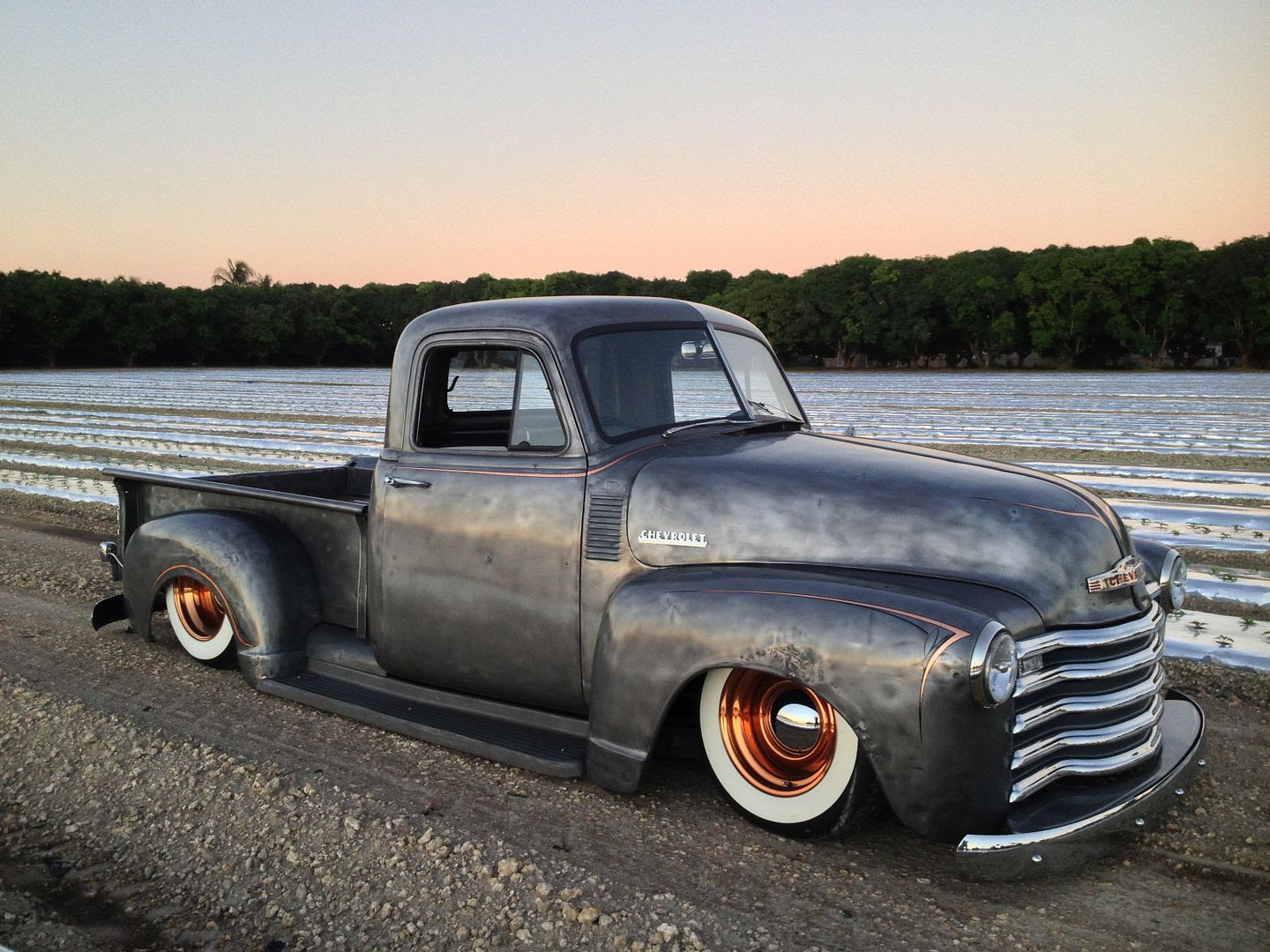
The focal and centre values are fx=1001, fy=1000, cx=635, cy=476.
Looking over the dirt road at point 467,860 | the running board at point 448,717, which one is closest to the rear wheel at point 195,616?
the dirt road at point 467,860

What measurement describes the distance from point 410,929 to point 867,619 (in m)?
1.75

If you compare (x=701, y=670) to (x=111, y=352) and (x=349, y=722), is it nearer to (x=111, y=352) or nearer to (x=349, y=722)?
(x=349, y=722)

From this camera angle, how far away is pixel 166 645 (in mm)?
6109

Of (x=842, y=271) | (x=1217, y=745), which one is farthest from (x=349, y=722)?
(x=842, y=271)

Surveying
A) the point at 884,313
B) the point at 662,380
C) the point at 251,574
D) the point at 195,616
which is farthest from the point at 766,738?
the point at 884,313

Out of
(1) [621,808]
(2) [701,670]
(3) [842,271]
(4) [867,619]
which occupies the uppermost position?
(3) [842,271]

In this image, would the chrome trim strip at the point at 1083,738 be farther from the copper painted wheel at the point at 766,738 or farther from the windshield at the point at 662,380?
the windshield at the point at 662,380

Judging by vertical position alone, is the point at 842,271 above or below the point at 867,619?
above

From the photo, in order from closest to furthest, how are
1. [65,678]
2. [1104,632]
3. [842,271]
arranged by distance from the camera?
[1104,632]
[65,678]
[842,271]

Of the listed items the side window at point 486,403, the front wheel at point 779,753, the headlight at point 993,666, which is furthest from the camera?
the side window at point 486,403

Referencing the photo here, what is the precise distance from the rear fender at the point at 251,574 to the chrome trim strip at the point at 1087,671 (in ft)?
11.7

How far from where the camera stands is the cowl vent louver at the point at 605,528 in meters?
4.08

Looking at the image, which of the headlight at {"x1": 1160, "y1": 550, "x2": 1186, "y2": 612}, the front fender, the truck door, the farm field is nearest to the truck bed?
the truck door

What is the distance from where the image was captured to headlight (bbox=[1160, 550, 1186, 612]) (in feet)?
13.5
